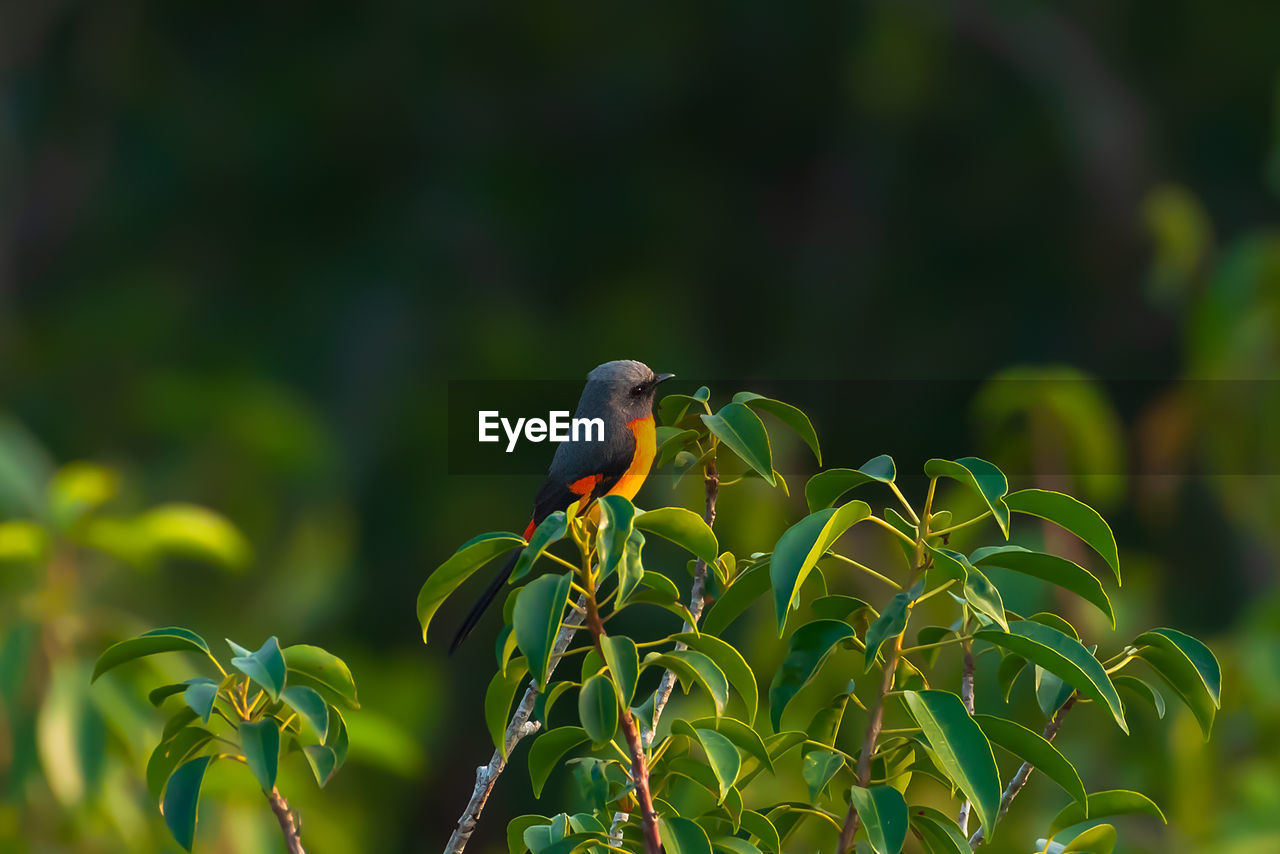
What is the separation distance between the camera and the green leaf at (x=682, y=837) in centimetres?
71

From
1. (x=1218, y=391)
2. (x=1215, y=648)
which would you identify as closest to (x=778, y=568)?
(x=1215, y=648)

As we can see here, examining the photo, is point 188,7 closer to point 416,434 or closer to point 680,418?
point 416,434

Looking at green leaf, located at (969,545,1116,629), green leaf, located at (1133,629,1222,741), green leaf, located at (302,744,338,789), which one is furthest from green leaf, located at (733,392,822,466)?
green leaf, located at (302,744,338,789)

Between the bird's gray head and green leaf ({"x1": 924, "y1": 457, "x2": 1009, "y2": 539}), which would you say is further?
the bird's gray head

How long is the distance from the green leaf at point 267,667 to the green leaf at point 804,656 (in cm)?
26

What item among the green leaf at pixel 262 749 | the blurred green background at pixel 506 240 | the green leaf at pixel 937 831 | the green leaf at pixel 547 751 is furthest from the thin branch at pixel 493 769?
the blurred green background at pixel 506 240

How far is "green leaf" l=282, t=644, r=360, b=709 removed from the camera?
82 cm

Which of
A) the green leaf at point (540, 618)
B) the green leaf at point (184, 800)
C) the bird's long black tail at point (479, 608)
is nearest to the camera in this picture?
the green leaf at point (540, 618)

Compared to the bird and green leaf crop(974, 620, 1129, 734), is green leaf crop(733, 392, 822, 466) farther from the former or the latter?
the bird

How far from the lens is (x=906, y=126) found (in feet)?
20.9

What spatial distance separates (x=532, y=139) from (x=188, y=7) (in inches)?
72.8

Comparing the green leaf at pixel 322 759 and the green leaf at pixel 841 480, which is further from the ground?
the green leaf at pixel 841 480

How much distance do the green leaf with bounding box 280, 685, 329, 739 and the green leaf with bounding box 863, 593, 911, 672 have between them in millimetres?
286

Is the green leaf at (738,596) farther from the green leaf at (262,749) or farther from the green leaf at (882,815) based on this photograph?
the green leaf at (262,749)
